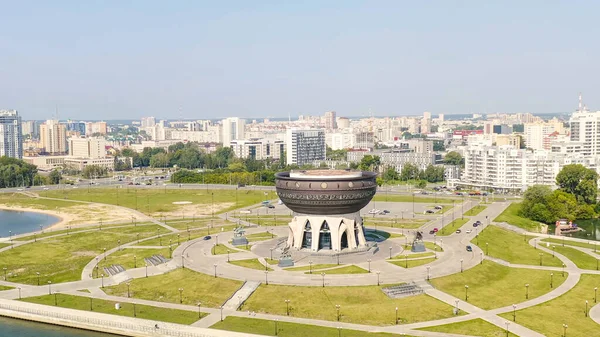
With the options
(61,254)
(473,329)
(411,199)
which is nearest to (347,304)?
(473,329)

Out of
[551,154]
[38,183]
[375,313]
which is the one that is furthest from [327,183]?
[38,183]

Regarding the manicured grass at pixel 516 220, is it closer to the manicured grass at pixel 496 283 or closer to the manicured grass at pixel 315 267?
the manicured grass at pixel 496 283

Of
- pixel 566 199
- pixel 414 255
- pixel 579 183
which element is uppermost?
pixel 579 183

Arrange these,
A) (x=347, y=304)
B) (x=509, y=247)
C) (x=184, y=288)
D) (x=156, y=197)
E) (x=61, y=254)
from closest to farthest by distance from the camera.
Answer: (x=347, y=304) → (x=184, y=288) → (x=61, y=254) → (x=509, y=247) → (x=156, y=197)

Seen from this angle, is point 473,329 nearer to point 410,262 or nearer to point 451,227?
point 410,262

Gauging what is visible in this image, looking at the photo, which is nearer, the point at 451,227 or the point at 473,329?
the point at 473,329

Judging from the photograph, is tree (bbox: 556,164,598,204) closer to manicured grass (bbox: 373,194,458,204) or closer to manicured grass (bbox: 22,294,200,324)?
manicured grass (bbox: 373,194,458,204)
